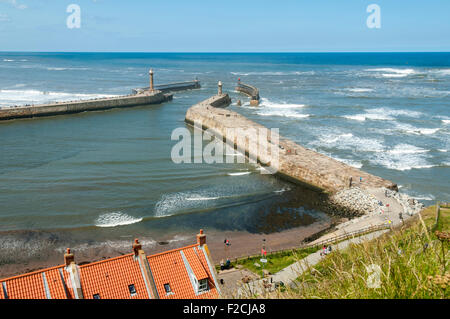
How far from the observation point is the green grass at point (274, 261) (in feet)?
70.0

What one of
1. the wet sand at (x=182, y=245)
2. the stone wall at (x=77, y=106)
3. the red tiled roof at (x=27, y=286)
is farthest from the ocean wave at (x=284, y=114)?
the red tiled roof at (x=27, y=286)

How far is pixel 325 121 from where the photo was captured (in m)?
63.2

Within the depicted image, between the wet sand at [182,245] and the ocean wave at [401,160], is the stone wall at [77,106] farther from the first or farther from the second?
the ocean wave at [401,160]

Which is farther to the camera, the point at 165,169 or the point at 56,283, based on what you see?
the point at 165,169

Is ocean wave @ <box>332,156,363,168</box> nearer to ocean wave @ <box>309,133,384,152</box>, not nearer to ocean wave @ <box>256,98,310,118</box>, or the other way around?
ocean wave @ <box>309,133,384,152</box>

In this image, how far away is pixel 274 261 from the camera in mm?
22188

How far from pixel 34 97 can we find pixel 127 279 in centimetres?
7429

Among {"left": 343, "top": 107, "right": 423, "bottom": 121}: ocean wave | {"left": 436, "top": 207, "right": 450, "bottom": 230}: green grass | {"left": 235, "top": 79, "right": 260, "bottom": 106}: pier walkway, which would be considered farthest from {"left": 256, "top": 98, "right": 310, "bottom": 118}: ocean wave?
{"left": 436, "top": 207, "right": 450, "bottom": 230}: green grass

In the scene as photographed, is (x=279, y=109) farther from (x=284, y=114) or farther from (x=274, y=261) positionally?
(x=274, y=261)

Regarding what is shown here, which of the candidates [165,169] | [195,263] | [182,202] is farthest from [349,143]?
[195,263]

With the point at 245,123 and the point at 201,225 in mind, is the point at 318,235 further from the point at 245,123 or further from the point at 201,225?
the point at 245,123

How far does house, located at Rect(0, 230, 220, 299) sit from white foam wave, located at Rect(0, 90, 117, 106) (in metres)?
65.0

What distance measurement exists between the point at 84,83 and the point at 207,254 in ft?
334

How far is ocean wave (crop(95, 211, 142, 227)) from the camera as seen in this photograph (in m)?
27.2
